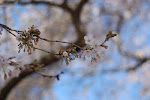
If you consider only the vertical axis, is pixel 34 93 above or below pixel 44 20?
below

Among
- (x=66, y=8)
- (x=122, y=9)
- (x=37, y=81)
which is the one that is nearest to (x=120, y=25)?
(x=122, y=9)

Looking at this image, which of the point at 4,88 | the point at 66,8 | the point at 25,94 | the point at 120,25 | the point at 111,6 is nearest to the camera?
the point at 4,88

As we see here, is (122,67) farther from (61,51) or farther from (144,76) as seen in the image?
(61,51)

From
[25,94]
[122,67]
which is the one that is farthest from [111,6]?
[25,94]

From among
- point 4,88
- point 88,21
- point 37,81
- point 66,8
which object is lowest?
point 4,88

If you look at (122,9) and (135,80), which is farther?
(135,80)

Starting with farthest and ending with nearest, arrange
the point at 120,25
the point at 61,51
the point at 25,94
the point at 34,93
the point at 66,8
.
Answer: the point at 34,93, the point at 25,94, the point at 120,25, the point at 66,8, the point at 61,51

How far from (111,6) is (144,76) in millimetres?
2977

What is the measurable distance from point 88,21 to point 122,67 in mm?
1408

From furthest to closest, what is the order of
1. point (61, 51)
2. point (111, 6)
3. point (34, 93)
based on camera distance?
point (34, 93)
point (111, 6)
point (61, 51)

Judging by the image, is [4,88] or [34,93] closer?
[4,88]

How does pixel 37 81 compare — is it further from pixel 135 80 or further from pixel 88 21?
pixel 135 80

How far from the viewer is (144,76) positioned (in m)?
6.13

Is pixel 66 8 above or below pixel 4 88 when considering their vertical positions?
above
